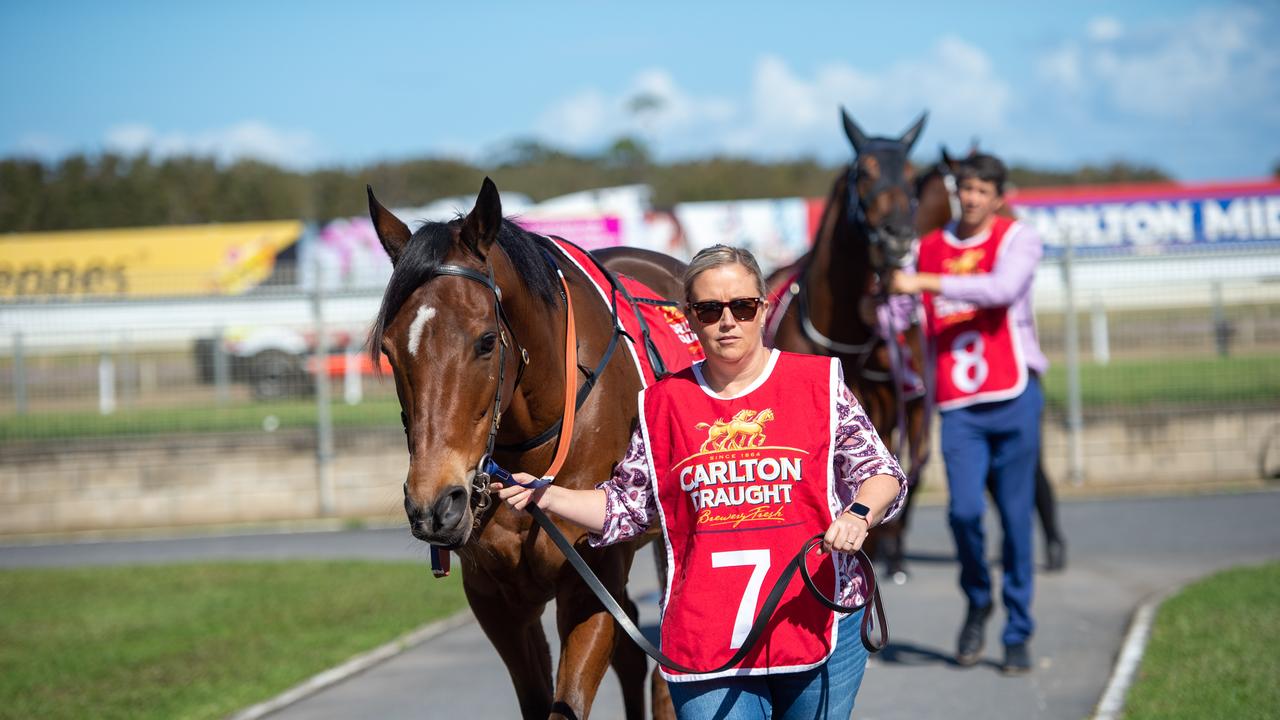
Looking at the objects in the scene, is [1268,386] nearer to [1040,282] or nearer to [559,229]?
[1040,282]

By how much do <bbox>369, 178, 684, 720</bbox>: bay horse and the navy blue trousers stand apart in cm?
228

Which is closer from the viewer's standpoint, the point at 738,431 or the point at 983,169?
the point at 738,431

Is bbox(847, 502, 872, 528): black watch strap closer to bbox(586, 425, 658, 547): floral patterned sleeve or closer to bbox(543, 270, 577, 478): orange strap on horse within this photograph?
bbox(586, 425, 658, 547): floral patterned sleeve

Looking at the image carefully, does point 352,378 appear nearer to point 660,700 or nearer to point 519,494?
point 660,700

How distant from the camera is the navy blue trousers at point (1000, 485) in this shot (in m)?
6.27

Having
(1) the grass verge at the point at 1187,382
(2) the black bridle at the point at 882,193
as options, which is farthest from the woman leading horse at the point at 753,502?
(1) the grass verge at the point at 1187,382

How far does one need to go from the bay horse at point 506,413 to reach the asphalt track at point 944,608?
2.55ft

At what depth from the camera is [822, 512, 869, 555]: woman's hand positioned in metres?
2.97

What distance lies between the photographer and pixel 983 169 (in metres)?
6.23

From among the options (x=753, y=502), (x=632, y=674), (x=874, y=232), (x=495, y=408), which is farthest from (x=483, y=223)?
(x=874, y=232)

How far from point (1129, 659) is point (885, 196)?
2.71m

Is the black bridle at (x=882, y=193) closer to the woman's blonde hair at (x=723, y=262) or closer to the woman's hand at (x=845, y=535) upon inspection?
the woman's blonde hair at (x=723, y=262)

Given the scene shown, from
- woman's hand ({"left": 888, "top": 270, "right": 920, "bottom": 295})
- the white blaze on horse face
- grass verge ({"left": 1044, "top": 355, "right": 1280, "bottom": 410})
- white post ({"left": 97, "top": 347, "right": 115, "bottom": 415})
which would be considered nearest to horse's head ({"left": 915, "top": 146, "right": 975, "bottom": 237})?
woman's hand ({"left": 888, "top": 270, "right": 920, "bottom": 295})

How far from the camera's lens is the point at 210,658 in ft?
23.6
